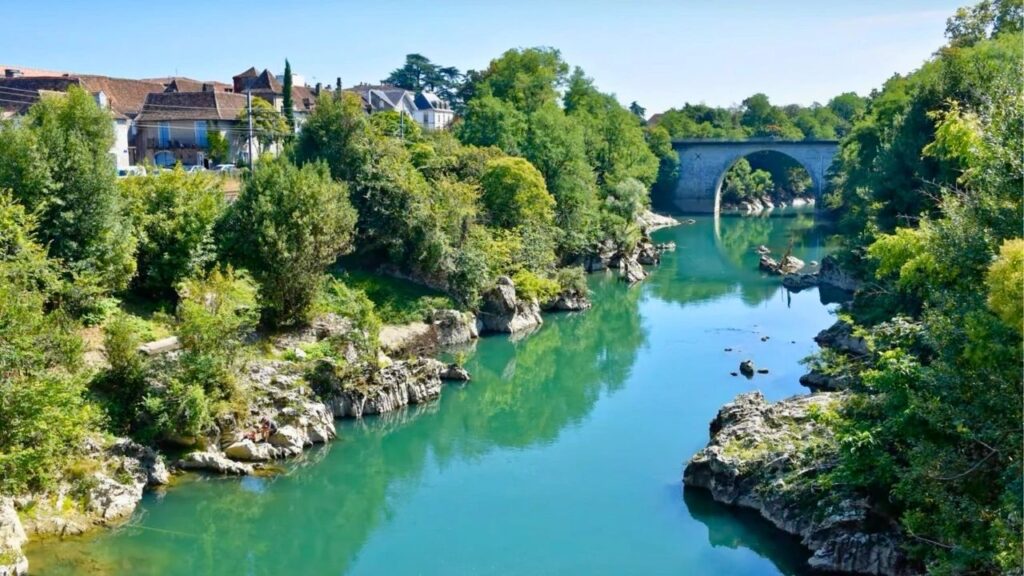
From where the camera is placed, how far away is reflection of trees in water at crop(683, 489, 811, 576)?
53.7 feet

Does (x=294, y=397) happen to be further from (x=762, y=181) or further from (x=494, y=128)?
(x=762, y=181)

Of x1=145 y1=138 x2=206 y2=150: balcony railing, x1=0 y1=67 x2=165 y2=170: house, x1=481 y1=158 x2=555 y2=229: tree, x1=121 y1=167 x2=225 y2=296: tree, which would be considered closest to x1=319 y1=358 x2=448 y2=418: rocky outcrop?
x1=121 y1=167 x2=225 y2=296: tree

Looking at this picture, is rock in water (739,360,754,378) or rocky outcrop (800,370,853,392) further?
rock in water (739,360,754,378)

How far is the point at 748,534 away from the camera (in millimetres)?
17438

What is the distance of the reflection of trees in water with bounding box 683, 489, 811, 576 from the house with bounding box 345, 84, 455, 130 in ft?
184

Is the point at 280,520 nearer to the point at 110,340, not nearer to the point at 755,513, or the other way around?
the point at 110,340

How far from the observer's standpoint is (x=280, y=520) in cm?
1864

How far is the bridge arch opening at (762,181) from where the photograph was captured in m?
85.5

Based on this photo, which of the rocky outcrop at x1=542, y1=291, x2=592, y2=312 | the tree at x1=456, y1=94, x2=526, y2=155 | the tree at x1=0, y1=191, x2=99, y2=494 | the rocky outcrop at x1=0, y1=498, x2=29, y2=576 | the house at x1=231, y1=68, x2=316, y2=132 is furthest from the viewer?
→ the house at x1=231, y1=68, x2=316, y2=132

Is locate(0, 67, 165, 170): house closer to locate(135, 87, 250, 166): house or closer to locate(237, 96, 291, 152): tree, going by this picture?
locate(135, 87, 250, 166): house

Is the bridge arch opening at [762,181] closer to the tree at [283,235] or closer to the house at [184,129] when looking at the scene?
the house at [184,129]

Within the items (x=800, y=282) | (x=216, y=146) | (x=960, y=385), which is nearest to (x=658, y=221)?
(x=800, y=282)

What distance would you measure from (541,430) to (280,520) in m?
8.29

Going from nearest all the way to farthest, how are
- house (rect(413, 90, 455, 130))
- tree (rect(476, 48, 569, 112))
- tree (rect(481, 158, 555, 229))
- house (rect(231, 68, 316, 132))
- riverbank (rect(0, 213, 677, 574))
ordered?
riverbank (rect(0, 213, 677, 574)), tree (rect(481, 158, 555, 229)), house (rect(231, 68, 316, 132)), tree (rect(476, 48, 569, 112)), house (rect(413, 90, 455, 130))
